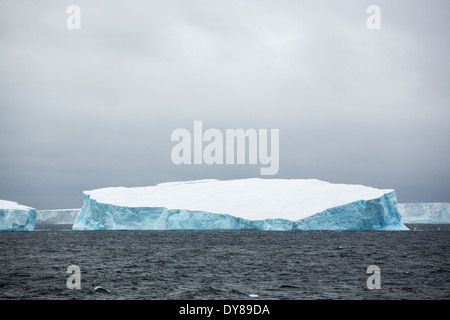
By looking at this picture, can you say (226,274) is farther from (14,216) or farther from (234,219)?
(14,216)

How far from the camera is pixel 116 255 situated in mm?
28922

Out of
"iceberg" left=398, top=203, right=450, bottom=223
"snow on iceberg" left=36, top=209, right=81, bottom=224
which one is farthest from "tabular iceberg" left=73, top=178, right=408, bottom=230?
"snow on iceberg" left=36, top=209, right=81, bottom=224

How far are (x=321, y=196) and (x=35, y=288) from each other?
4093 centimetres

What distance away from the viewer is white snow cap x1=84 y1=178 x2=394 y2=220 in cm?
5081

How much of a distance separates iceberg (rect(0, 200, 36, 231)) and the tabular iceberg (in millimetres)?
6771

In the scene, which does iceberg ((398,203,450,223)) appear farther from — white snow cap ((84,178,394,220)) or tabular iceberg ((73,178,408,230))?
tabular iceberg ((73,178,408,230))

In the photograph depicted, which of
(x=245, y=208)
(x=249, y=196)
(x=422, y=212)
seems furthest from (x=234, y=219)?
(x=422, y=212)

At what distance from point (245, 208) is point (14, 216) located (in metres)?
29.0

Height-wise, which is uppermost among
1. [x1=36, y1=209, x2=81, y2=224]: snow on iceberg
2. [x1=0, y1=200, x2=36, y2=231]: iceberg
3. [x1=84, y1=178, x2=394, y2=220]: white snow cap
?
[x1=84, y1=178, x2=394, y2=220]: white snow cap

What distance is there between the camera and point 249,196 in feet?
187

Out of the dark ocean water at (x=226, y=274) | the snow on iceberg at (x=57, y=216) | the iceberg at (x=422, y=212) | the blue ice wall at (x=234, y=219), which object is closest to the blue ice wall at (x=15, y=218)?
the blue ice wall at (x=234, y=219)

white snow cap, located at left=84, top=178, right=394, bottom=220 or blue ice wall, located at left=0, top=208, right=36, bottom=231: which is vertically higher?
white snow cap, located at left=84, top=178, right=394, bottom=220

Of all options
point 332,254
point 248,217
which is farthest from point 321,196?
point 332,254
